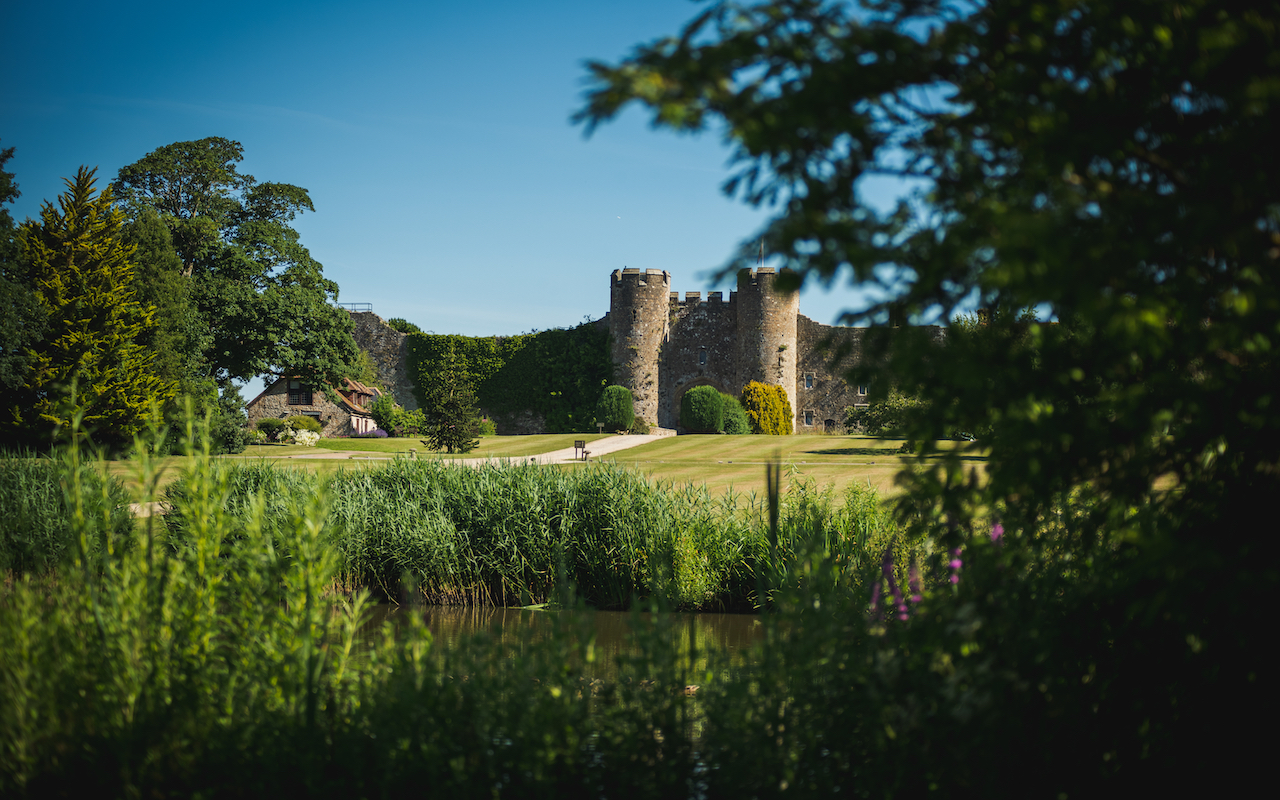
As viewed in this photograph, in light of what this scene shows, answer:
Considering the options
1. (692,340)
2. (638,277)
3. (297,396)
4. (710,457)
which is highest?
(638,277)

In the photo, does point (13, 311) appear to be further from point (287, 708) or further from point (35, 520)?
point (287, 708)

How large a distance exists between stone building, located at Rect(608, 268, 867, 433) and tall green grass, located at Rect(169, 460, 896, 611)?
22948 mm

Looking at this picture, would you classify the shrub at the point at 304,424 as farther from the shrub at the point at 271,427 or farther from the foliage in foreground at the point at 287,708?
the foliage in foreground at the point at 287,708

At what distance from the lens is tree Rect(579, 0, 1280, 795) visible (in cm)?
157

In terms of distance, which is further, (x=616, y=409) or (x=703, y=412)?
(x=616, y=409)

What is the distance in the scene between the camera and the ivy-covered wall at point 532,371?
31.8 m

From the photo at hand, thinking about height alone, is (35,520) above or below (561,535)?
above

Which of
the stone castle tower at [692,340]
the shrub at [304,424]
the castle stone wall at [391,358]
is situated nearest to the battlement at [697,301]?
the stone castle tower at [692,340]

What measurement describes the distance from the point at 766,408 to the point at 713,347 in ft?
12.4

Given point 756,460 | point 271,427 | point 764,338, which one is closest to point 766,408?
point 764,338

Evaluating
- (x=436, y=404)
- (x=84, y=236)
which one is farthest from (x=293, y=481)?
(x=84, y=236)

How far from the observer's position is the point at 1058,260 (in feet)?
4.48

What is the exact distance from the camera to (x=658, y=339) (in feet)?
103

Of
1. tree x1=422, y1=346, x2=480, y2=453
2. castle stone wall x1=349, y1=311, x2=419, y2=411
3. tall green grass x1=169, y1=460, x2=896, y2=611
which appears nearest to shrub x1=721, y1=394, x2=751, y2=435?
tree x1=422, y1=346, x2=480, y2=453
